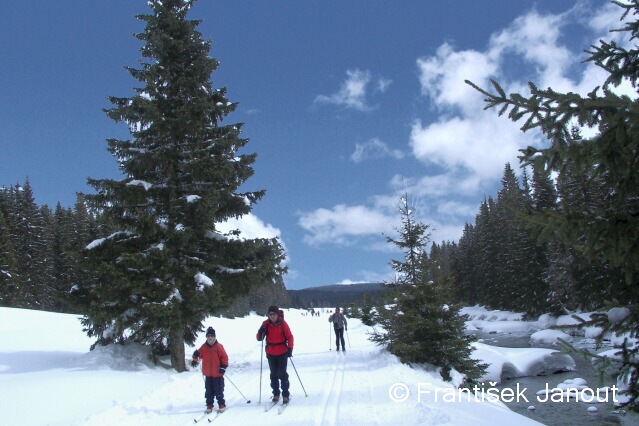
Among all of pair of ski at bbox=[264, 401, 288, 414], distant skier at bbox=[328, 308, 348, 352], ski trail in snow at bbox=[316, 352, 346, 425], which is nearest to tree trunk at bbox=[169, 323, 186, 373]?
ski trail in snow at bbox=[316, 352, 346, 425]

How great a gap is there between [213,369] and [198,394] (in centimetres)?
225

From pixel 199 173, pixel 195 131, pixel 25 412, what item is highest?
pixel 195 131

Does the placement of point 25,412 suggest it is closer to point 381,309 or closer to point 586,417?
point 381,309

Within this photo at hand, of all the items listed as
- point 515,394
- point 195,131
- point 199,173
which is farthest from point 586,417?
point 195,131

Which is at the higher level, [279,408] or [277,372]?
[277,372]

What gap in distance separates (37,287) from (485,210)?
6525cm

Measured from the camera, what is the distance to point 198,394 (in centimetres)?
1105

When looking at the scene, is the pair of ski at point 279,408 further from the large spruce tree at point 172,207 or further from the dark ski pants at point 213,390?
the large spruce tree at point 172,207

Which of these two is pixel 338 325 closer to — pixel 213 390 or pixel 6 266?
pixel 213 390

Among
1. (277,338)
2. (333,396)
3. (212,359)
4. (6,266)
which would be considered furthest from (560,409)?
(6,266)

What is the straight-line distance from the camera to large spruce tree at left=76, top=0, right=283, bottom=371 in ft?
44.1

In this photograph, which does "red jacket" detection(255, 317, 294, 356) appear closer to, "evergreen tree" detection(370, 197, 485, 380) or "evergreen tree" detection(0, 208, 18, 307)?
"evergreen tree" detection(370, 197, 485, 380)

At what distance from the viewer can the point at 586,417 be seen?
1386cm

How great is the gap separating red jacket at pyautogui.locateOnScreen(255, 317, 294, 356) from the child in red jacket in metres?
1.02
